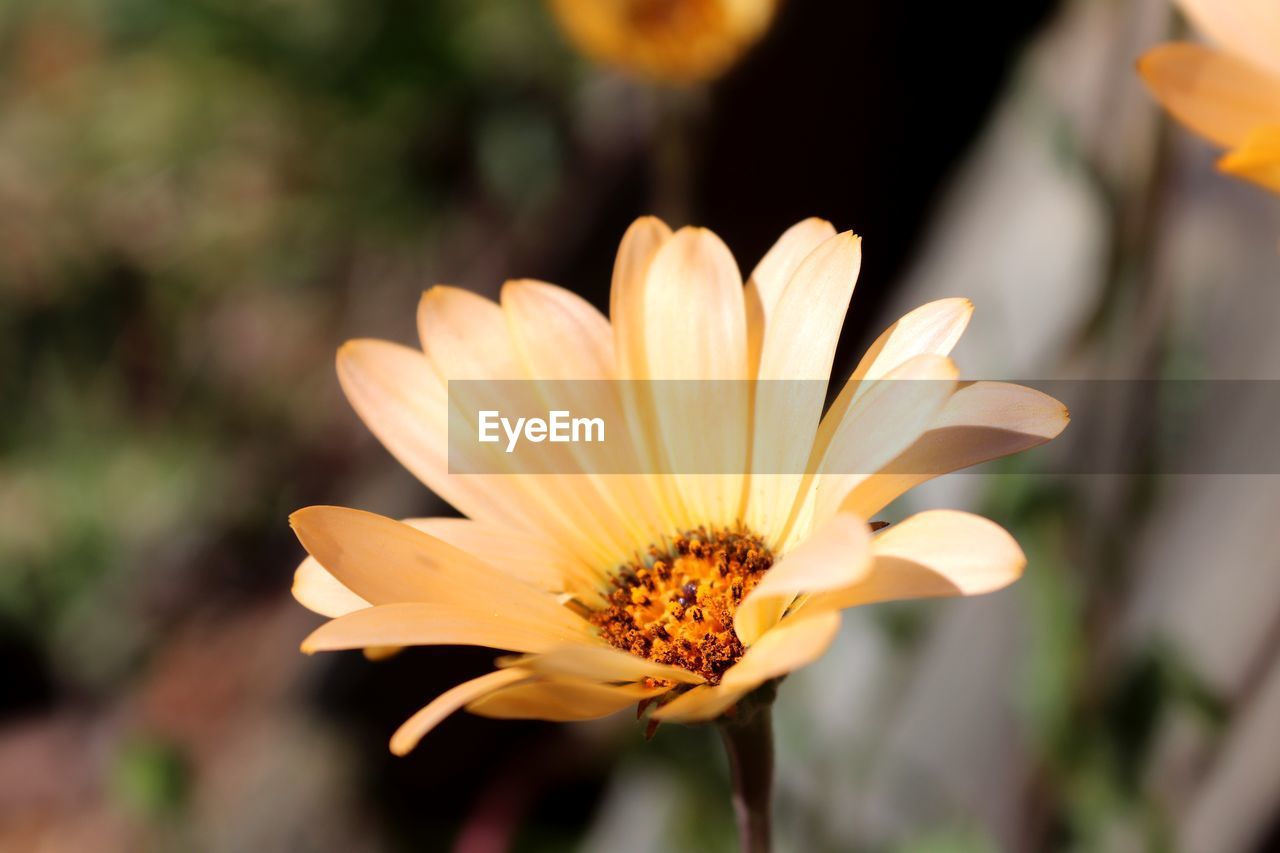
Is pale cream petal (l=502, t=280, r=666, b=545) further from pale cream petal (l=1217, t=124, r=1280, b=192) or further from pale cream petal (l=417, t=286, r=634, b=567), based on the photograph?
pale cream petal (l=1217, t=124, r=1280, b=192)

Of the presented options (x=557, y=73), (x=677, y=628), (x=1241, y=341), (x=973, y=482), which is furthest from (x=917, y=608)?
(x=557, y=73)

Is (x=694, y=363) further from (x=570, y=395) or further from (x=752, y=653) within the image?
(x=752, y=653)

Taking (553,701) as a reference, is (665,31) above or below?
above

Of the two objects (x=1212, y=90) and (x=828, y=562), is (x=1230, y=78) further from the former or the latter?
(x=828, y=562)

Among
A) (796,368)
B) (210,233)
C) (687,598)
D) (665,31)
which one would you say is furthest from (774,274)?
(210,233)

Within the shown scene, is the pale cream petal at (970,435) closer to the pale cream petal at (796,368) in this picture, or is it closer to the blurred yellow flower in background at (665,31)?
the pale cream petal at (796,368)

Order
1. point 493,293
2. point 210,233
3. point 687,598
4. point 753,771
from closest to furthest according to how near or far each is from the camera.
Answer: point 753,771
point 687,598
point 493,293
point 210,233

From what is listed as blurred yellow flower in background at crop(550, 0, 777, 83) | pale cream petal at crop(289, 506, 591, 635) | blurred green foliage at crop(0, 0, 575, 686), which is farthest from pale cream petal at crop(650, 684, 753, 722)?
blurred green foliage at crop(0, 0, 575, 686)
